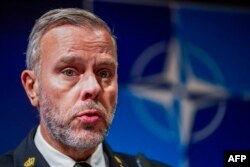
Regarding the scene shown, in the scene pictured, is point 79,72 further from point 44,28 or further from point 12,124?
→ point 12,124

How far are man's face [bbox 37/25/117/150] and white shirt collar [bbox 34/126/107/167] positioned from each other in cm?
3

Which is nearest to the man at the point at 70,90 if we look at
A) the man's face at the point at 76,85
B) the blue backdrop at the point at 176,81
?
the man's face at the point at 76,85

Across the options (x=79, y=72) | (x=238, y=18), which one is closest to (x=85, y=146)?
(x=79, y=72)

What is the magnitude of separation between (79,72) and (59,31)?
117mm

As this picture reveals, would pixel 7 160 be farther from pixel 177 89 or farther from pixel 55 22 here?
pixel 177 89

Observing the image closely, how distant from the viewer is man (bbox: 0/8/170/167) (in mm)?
1112

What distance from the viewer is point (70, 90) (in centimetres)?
112

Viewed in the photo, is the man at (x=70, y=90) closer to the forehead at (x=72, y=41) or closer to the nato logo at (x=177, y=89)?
the forehead at (x=72, y=41)

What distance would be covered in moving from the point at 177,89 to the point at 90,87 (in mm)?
860

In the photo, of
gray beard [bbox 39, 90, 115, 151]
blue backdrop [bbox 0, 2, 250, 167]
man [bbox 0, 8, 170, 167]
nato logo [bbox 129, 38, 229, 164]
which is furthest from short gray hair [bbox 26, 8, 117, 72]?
nato logo [bbox 129, 38, 229, 164]

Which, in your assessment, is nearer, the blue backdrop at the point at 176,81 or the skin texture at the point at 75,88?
the skin texture at the point at 75,88

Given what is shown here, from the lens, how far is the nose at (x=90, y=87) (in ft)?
3.61

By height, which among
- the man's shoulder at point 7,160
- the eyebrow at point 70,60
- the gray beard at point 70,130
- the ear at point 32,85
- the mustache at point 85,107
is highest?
the eyebrow at point 70,60

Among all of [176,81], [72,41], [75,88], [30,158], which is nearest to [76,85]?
[75,88]
